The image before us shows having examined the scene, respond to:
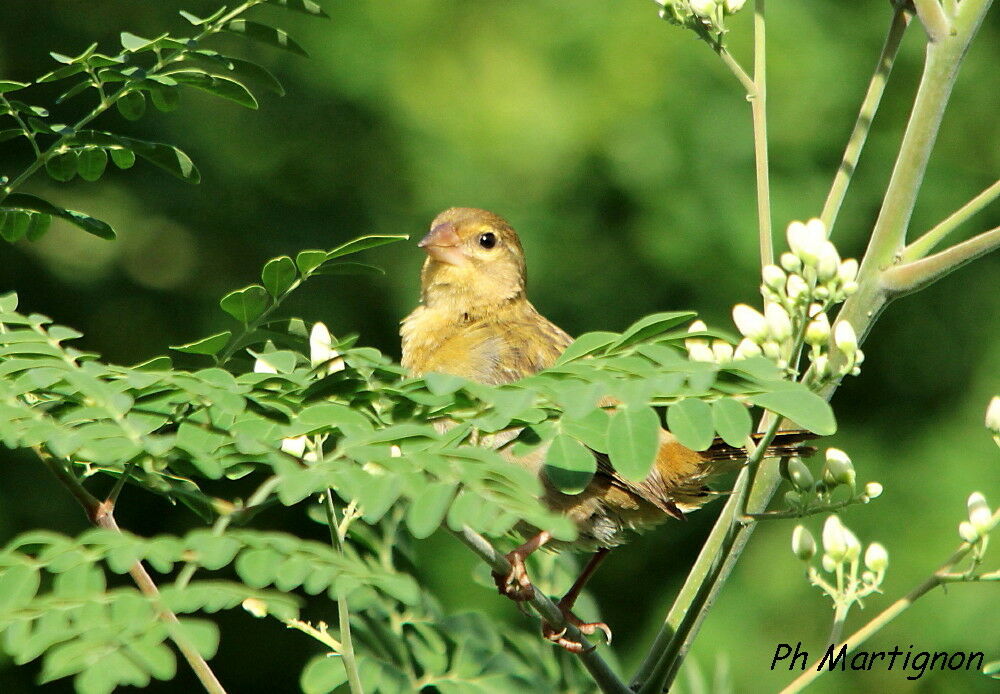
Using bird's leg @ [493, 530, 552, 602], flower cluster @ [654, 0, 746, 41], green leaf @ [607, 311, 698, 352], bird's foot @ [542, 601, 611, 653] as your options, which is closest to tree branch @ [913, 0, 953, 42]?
flower cluster @ [654, 0, 746, 41]

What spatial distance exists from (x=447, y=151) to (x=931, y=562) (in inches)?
133

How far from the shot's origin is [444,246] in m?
4.35

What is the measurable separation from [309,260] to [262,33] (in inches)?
19.8

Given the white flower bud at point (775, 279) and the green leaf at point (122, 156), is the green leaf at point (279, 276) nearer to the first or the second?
the green leaf at point (122, 156)

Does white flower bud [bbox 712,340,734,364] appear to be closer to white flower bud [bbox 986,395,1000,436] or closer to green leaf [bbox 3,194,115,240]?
white flower bud [bbox 986,395,1000,436]

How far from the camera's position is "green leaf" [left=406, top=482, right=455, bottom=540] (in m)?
1.44

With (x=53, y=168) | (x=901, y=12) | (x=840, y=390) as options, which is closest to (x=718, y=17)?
(x=901, y=12)

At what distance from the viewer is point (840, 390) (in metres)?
7.29

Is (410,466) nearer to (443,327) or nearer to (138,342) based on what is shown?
(443,327)

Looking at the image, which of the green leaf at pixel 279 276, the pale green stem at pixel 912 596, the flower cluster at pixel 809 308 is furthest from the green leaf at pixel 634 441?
the green leaf at pixel 279 276

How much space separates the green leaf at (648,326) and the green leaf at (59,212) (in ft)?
3.49

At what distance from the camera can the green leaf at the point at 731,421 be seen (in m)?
1.67

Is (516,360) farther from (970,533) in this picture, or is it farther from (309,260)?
(970,533)

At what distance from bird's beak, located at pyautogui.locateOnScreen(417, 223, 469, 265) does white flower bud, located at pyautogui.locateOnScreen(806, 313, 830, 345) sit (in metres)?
2.19
